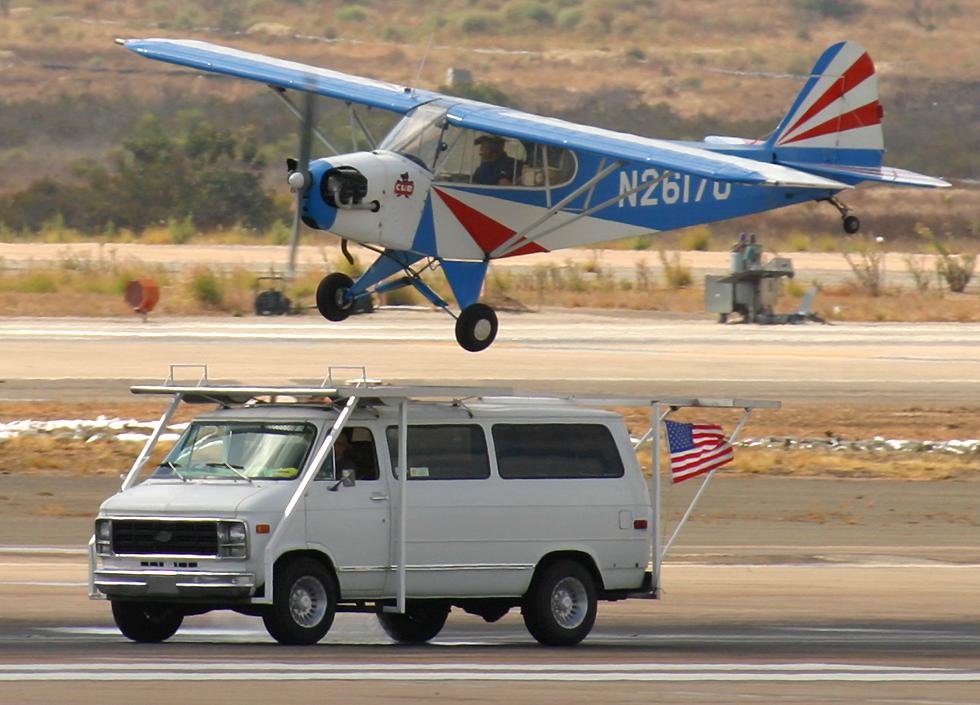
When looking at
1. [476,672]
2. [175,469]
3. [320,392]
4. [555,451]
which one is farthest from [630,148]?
[476,672]

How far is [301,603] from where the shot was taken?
47.3 feet

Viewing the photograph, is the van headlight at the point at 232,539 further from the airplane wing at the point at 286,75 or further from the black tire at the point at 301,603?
the airplane wing at the point at 286,75

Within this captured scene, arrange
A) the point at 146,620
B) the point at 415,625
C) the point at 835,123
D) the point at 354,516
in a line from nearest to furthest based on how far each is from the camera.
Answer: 1. the point at 354,516
2. the point at 146,620
3. the point at 415,625
4. the point at 835,123

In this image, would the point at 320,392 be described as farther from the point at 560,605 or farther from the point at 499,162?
the point at 499,162

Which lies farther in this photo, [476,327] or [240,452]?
[476,327]

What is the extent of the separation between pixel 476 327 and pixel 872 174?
22.2 feet

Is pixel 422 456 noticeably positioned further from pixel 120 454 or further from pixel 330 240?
pixel 330 240

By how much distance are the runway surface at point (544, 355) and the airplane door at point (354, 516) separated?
20620 mm

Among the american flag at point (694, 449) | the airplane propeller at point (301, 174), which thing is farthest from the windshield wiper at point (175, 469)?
the airplane propeller at point (301, 174)

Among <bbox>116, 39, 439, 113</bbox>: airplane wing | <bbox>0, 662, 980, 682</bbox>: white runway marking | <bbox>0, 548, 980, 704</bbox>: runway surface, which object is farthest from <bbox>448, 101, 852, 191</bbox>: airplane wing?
<bbox>0, 662, 980, 682</bbox>: white runway marking

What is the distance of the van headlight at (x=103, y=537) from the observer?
14520 mm

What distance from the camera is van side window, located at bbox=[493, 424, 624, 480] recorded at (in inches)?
612

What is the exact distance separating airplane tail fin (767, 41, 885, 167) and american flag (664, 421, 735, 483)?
1222 centimetres

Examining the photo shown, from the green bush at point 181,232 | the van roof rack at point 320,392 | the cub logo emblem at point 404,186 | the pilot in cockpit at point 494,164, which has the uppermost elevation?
the green bush at point 181,232
